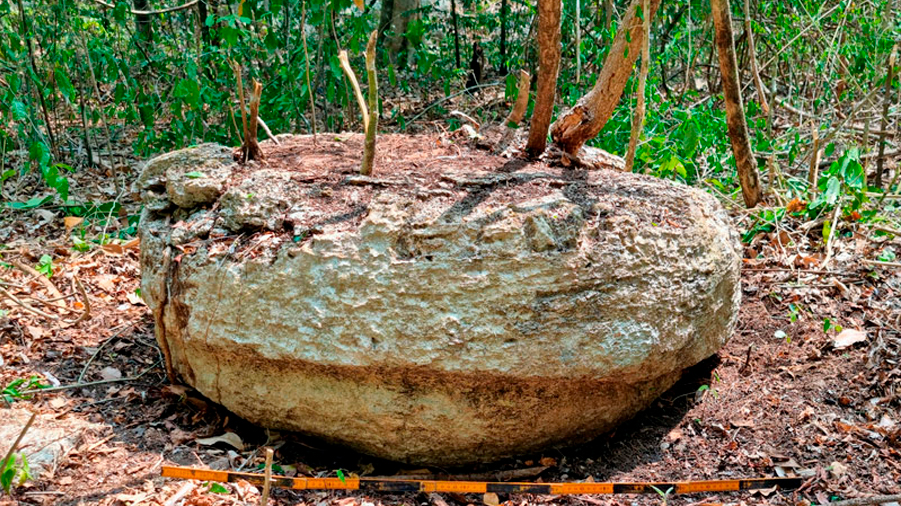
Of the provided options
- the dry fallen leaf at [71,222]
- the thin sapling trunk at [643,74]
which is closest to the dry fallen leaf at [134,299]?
the dry fallen leaf at [71,222]

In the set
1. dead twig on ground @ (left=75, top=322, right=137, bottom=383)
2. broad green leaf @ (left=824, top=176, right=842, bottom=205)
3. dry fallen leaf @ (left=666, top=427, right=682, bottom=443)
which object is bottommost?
dry fallen leaf @ (left=666, top=427, right=682, bottom=443)

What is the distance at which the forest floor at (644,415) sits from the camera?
256cm

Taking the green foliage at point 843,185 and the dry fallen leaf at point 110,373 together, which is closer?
the dry fallen leaf at point 110,373

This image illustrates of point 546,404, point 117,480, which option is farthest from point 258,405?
point 546,404

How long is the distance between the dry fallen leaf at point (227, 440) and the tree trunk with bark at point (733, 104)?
2.90 metres

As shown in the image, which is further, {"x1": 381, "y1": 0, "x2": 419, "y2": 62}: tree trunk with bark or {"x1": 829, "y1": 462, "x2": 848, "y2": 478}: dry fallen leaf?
{"x1": 381, "y1": 0, "x2": 419, "y2": 62}: tree trunk with bark

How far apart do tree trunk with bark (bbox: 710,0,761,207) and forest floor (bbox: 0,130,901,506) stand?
47cm

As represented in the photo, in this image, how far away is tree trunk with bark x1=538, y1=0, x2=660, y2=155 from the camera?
323cm

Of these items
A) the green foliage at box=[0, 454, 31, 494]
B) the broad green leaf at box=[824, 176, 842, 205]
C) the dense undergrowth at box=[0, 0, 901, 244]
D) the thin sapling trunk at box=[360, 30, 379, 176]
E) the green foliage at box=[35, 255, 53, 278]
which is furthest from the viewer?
the dense undergrowth at box=[0, 0, 901, 244]

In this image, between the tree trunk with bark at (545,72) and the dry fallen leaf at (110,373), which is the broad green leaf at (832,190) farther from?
the dry fallen leaf at (110,373)

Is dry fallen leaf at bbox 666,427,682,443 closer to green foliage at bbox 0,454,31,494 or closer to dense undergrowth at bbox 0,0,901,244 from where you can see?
dense undergrowth at bbox 0,0,901,244

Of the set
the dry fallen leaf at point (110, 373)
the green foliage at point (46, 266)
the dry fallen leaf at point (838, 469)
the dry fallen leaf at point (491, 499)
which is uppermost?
the green foliage at point (46, 266)

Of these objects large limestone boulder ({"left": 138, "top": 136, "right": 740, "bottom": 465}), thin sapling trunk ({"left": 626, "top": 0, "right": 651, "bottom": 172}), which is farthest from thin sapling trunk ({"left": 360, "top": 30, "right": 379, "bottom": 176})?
thin sapling trunk ({"left": 626, "top": 0, "right": 651, "bottom": 172})

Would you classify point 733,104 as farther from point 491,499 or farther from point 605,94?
point 491,499
